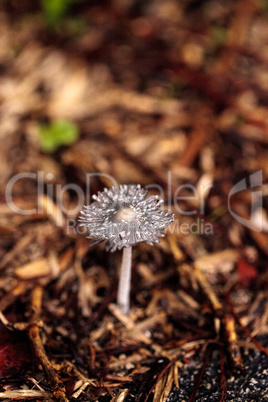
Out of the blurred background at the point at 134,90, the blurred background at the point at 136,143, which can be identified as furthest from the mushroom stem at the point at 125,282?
the blurred background at the point at 134,90

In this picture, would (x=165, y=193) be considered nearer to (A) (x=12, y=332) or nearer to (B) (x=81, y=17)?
(A) (x=12, y=332)

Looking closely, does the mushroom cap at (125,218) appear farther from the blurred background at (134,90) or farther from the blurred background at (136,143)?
the blurred background at (134,90)

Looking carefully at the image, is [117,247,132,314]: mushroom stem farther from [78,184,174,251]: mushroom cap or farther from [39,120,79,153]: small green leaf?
[39,120,79,153]: small green leaf

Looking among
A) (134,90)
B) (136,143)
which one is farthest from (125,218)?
(134,90)

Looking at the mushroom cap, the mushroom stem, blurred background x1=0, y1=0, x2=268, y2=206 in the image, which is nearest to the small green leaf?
blurred background x1=0, y1=0, x2=268, y2=206

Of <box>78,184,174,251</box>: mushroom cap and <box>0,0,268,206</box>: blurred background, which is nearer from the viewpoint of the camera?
<box>78,184,174,251</box>: mushroom cap

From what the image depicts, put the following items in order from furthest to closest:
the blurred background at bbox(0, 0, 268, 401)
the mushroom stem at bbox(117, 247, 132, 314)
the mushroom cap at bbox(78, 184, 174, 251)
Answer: the blurred background at bbox(0, 0, 268, 401) < the mushroom stem at bbox(117, 247, 132, 314) < the mushroom cap at bbox(78, 184, 174, 251)

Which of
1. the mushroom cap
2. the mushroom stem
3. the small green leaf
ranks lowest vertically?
the mushroom stem
